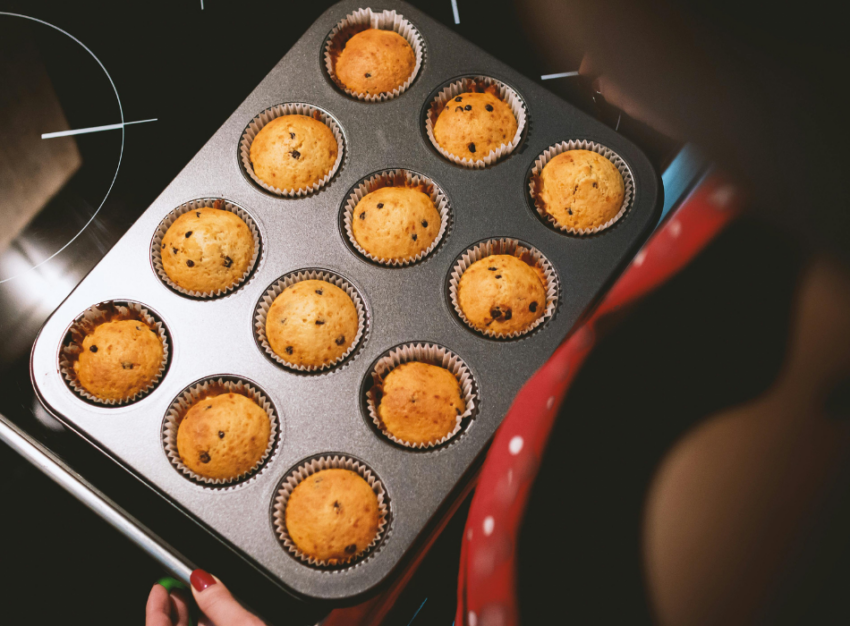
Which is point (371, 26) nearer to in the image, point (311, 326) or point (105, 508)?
point (311, 326)

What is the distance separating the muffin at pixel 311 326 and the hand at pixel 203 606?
705 millimetres

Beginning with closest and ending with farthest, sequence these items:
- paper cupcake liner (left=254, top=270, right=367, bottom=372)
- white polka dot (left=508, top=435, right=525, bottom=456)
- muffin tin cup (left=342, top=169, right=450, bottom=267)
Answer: white polka dot (left=508, top=435, right=525, bottom=456) → paper cupcake liner (left=254, top=270, right=367, bottom=372) → muffin tin cup (left=342, top=169, right=450, bottom=267)

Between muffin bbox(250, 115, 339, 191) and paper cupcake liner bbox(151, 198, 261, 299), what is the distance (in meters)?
0.16

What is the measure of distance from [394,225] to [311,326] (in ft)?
1.45

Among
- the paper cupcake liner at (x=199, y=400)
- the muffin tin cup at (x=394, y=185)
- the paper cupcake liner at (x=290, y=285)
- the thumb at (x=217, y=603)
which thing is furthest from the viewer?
the muffin tin cup at (x=394, y=185)

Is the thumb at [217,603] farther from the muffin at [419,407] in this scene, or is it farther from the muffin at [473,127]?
the muffin at [473,127]

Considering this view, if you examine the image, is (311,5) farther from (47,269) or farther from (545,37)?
(545,37)

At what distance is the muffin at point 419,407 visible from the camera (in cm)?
182

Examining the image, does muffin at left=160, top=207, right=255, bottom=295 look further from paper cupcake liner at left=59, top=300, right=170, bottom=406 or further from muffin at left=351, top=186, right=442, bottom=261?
muffin at left=351, top=186, right=442, bottom=261

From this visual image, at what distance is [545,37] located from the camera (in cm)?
37

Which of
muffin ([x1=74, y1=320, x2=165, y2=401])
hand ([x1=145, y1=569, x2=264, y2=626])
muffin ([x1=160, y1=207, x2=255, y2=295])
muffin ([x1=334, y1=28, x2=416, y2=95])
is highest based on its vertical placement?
muffin ([x1=334, y1=28, x2=416, y2=95])

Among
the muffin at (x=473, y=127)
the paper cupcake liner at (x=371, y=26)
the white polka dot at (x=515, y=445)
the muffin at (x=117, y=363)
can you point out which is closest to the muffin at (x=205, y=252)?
the muffin at (x=117, y=363)

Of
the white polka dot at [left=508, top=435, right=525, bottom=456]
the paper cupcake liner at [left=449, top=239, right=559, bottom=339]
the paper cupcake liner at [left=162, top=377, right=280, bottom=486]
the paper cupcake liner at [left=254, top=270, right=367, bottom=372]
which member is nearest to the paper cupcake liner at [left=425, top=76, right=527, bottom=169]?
the paper cupcake liner at [left=449, top=239, right=559, bottom=339]

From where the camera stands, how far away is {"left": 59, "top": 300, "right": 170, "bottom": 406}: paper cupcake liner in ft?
6.03
